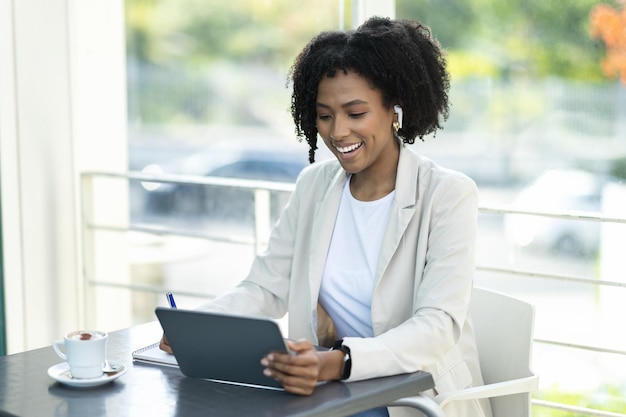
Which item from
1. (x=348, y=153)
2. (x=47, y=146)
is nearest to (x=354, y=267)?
(x=348, y=153)

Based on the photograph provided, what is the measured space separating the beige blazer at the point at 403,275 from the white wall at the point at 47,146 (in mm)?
1286

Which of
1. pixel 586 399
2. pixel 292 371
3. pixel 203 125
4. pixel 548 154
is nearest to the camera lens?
pixel 292 371

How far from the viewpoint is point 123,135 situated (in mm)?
3400

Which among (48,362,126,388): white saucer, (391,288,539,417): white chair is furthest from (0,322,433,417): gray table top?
(391,288,539,417): white chair

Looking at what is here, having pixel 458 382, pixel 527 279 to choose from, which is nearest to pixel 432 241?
pixel 458 382

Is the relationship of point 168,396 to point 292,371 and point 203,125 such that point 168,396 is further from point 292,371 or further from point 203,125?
point 203,125

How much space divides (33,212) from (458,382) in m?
1.71

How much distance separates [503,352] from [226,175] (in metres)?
2.74

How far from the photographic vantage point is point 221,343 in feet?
4.68

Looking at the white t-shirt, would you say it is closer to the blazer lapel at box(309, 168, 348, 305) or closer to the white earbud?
the blazer lapel at box(309, 168, 348, 305)

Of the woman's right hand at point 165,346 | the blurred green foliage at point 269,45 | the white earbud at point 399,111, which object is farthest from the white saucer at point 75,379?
the blurred green foliage at point 269,45

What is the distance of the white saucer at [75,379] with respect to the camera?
143 centimetres

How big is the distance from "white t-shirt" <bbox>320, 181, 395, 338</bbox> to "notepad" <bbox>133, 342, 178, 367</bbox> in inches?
15.4

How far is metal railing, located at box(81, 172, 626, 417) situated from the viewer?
→ 2.33 m
